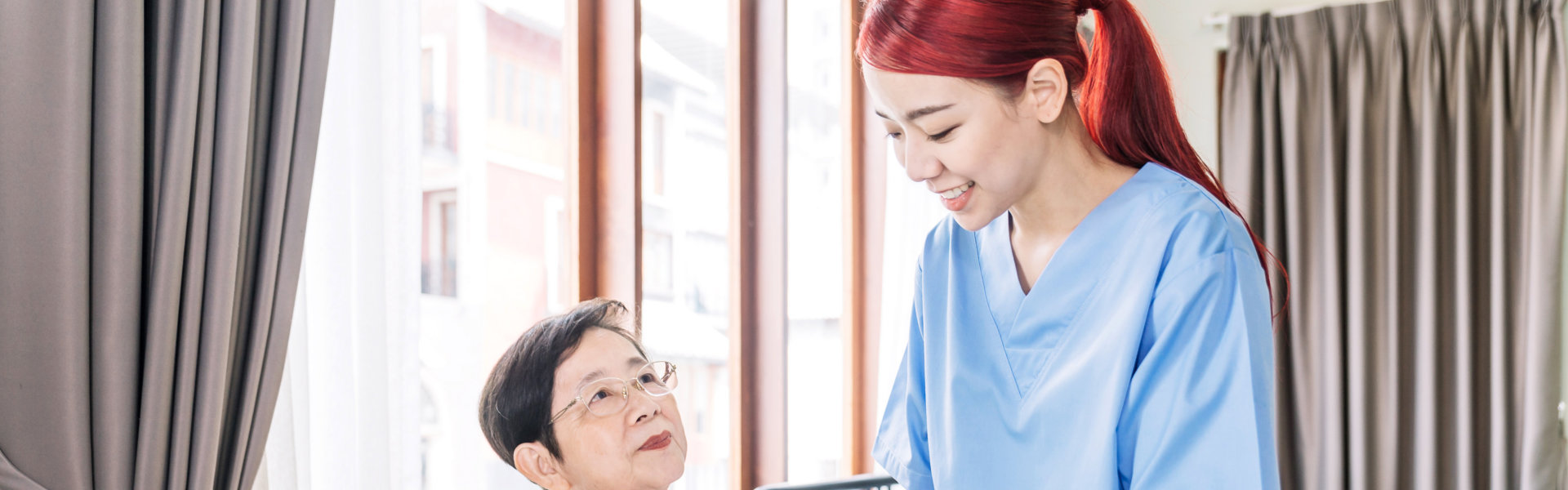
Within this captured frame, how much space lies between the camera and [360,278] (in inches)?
47.4

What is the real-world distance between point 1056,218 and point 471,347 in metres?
0.84

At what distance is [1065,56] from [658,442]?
2.09 ft

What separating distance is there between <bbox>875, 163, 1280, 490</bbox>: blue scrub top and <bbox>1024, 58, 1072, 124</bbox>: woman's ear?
0.13 m

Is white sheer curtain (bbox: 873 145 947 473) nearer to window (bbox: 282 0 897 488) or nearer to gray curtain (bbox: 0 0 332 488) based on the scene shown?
window (bbox: 282 0 897 488)

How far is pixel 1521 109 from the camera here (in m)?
2.81

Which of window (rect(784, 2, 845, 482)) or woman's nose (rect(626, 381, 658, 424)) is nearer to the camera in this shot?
woman's nose (rect(626, 381, 658, 424))

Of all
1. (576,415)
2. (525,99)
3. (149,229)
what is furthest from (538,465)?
(525,99)

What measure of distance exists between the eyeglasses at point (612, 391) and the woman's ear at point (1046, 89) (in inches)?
22.7

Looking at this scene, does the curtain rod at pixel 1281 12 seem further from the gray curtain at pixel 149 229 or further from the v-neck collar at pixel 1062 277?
the gray curtain at pixel 149 229

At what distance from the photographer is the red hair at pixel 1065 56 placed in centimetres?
92

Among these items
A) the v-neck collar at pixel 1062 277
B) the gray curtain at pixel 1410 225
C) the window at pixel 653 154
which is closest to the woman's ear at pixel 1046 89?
the v-neck collar at pixel 1062 277

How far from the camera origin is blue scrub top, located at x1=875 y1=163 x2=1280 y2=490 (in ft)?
2.89

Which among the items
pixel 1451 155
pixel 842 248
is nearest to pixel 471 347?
pixel 842 248

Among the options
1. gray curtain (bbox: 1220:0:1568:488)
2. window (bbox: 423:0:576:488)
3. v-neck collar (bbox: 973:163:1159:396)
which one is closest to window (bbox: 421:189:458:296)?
window (bbox: 423:0:576:488)
